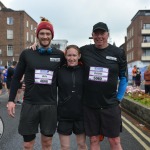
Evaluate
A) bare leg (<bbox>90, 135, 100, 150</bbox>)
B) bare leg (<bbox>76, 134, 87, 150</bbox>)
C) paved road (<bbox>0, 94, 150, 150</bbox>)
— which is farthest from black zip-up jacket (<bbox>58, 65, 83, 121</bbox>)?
paved road (<bbox>0, 94, 150, 150</bbox>)

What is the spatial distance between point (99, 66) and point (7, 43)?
65.3 metres

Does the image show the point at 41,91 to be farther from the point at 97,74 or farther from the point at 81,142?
the point at 81,142

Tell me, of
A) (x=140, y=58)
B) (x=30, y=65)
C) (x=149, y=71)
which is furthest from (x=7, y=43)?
(x=30, y=65)

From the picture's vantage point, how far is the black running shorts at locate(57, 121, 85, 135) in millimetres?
4527

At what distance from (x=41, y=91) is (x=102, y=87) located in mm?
831

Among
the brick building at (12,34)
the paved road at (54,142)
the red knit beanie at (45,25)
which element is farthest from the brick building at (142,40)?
the red knit beanie at (45,25)

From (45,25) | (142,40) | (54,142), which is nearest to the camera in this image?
(45,25)

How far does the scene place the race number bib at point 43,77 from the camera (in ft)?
14.3

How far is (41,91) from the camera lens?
4.37 m

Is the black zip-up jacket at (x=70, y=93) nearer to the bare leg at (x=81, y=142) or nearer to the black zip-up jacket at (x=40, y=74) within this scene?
the black zip-up jacket at (x=40, y=74)

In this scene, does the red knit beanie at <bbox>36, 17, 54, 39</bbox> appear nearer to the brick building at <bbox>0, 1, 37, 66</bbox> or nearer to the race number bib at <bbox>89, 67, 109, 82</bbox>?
the race number bib at <bbox>89, 67, 109, 82</bbox>

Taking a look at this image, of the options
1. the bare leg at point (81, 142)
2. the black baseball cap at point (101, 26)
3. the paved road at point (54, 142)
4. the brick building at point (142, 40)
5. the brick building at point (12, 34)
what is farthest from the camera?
the brick building at point (142, 40)

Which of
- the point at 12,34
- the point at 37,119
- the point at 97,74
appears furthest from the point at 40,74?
the point at 12,34

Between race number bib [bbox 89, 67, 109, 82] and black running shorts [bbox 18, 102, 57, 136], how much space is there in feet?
2.21
